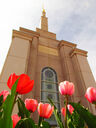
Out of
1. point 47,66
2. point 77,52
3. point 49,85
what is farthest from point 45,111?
point 77,52

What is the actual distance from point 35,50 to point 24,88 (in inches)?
163

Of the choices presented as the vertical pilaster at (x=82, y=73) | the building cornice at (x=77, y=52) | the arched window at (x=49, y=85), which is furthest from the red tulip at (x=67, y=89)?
the building cornice at (x=77, y=52)

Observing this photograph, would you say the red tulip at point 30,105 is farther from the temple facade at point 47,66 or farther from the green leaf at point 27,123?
the temple facade at point 47,66

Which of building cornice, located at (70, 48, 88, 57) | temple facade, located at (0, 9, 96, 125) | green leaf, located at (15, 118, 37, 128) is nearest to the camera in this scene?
green leaf, located at (15, 118, 37, 128)

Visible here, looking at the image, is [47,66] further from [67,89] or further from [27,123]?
[27,123]

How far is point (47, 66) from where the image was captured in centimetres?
461

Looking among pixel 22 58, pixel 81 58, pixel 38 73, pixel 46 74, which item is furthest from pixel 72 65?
pixel 22 58

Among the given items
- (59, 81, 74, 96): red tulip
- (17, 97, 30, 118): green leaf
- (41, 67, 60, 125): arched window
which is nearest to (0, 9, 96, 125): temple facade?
(41, 67, 60, 125): arched window

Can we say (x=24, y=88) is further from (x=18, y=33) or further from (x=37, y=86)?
(x=18, y=33)

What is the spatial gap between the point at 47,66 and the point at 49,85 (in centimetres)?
105

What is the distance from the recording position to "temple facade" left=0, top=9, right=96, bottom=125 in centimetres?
336

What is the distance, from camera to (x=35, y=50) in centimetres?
459

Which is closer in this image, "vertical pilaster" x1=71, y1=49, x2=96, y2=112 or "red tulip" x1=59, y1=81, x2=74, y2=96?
"red tulip" x1=59, y1=81, x2=74, y2=96

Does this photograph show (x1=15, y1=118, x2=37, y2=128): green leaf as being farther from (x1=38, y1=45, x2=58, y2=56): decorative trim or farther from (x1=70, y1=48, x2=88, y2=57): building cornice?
(x1=70, y1=48, x2=88, y2=57): building cornice
